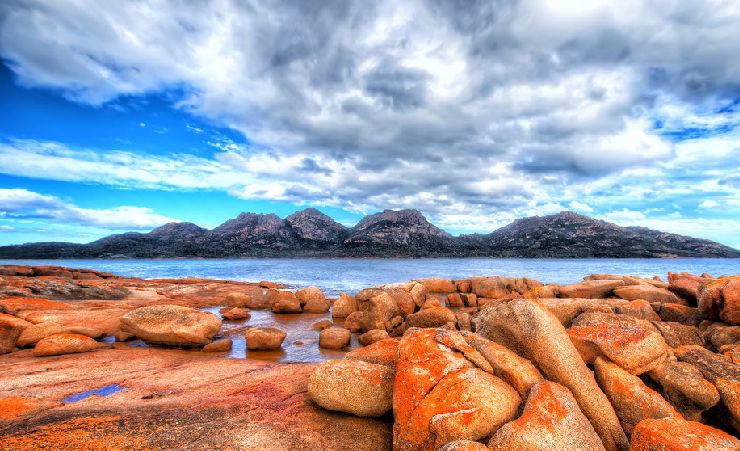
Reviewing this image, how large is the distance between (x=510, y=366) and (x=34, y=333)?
16.0 m

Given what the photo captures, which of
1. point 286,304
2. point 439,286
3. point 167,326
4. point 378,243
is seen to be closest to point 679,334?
point 167,326

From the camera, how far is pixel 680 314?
34.6 feet

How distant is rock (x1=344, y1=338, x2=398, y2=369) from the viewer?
7.69 meters

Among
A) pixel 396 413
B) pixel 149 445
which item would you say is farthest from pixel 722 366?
pixel 149 445

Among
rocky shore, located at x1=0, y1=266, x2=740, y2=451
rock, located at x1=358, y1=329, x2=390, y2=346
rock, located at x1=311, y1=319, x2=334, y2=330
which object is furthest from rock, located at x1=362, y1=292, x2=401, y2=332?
rocky shore, located at x1=0, y1=266, x2=740, y2=451

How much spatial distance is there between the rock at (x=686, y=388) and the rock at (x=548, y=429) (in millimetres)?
2286

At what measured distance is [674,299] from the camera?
46.8 ft

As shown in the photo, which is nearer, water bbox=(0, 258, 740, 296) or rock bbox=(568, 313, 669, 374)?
rock bbox=(568, 313, 669, 374)

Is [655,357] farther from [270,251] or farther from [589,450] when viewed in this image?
[270,251]

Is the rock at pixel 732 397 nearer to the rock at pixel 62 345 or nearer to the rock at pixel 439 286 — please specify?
the rock at pixel 62 345

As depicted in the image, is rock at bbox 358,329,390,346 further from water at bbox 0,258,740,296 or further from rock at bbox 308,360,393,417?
water at bbox 0,258,740,296

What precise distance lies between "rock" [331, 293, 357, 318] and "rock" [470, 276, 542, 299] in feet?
39.1

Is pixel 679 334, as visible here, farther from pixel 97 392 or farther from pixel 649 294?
pixel 97 392

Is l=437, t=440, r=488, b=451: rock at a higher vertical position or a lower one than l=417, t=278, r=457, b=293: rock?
higher
